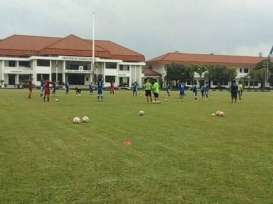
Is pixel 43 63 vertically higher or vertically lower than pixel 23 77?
higher

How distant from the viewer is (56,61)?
99.1 meters

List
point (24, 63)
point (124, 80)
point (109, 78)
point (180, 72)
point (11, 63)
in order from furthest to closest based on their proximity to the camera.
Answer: point (124, 80) → point (109, 78) → point (180, 72) → point (24, 63) → point (11, 63)

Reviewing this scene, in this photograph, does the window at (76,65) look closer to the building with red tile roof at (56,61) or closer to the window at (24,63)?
the building with red tile roof at (56,61)

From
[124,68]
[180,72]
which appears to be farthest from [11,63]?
[180,72]

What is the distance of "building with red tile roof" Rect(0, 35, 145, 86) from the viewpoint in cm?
9812

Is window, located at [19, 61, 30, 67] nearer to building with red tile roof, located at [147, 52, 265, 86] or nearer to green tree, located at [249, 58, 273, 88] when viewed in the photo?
building with red tile roof, located at [147, 52, 265, 86]

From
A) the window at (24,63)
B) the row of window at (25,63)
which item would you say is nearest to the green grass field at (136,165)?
the row of window at (25,63)

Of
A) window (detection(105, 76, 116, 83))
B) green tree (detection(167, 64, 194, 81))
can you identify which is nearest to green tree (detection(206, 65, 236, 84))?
green tree (detection(167, 64, 194, 81))

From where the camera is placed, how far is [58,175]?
27.8 ft

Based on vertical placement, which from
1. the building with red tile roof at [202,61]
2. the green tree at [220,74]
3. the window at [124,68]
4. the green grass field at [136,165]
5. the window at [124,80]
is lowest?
the green grass field at [136,165]

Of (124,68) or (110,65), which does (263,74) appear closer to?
(124,68)

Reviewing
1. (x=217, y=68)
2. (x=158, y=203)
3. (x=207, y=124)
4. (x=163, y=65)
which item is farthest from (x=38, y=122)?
(x=163, y=65)

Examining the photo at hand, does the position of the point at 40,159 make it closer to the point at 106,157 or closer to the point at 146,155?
the point at 106,157

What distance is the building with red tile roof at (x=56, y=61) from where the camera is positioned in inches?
3863
